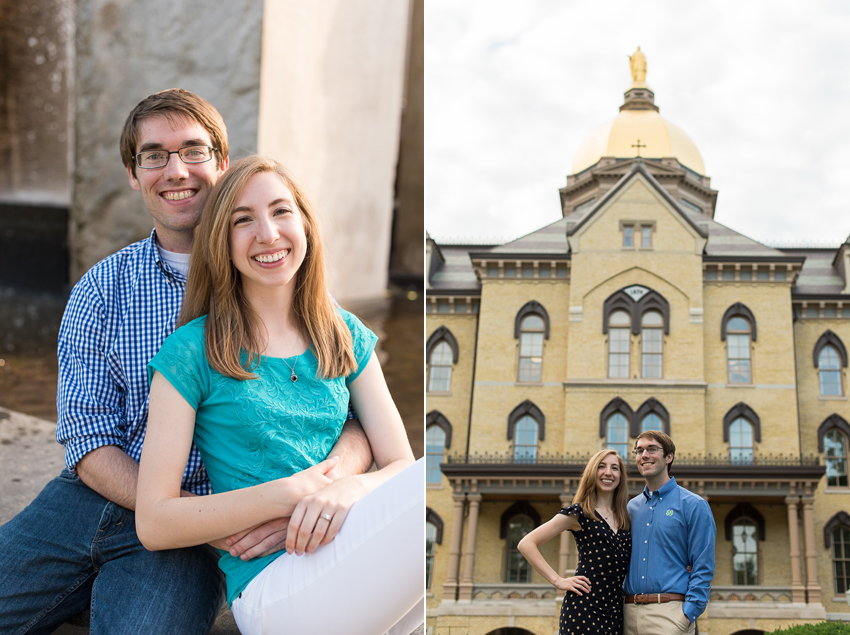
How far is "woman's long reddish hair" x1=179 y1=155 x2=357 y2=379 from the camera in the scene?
172 cm

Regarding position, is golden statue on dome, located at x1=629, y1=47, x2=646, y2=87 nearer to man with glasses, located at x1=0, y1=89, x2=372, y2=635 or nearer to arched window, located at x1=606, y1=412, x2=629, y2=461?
arched window, located at x1=606, y1=412, x2=629, y2=461

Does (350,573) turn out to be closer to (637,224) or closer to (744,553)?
(744,553)

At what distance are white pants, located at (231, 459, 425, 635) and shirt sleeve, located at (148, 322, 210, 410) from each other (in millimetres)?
393

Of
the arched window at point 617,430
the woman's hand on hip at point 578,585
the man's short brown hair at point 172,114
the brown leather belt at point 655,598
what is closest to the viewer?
the man's short brown hair at point 172,114

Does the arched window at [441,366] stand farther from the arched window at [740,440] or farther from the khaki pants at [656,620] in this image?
the khaki pants at [656,620]

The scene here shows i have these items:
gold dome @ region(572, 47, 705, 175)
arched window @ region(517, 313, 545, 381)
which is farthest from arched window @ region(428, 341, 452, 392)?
gold dome @ region(572, 47, 705, 175)

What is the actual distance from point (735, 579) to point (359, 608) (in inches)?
525

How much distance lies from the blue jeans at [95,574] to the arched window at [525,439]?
1338 cm

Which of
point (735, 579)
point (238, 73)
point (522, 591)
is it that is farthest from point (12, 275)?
point (735, 579)

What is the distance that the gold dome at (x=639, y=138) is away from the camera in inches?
823

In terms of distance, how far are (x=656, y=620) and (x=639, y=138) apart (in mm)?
19983

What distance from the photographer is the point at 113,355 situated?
1.99m

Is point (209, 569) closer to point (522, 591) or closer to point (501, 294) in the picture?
point (522, 591)

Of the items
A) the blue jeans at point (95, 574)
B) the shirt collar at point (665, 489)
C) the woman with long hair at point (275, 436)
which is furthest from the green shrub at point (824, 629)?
the blue jeans at point (95, 574)
